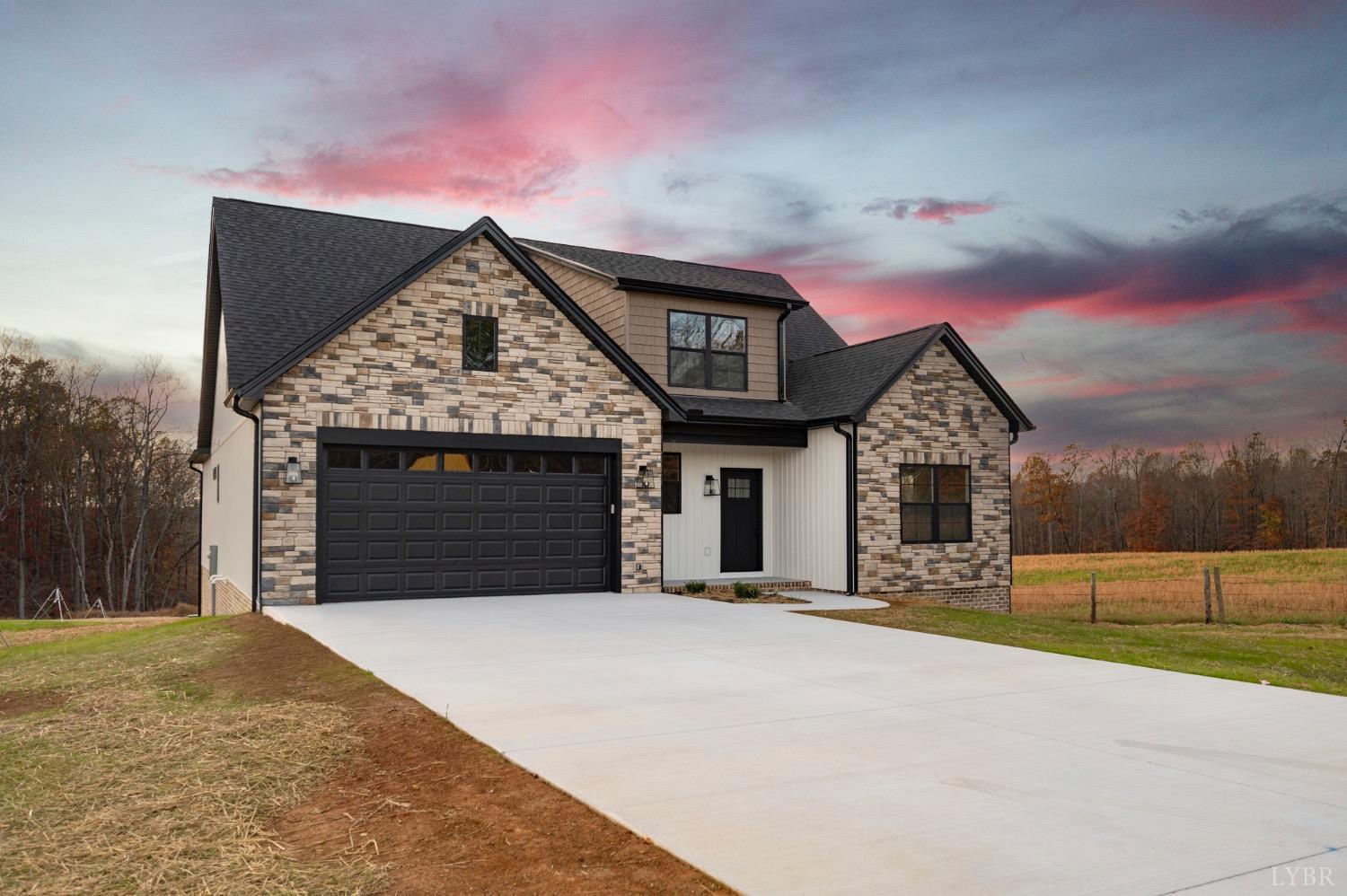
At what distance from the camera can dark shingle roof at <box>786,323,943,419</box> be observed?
19.1 meters

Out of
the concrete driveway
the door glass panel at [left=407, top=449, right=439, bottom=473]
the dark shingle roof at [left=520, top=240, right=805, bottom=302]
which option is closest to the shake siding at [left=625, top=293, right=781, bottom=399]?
the dark shingle roof at [left=520, top=240, right=805, bottom=302]

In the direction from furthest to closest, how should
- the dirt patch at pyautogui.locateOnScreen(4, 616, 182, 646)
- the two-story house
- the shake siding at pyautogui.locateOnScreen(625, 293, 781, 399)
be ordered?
the shake siding at pyautogui.locateOnScreen(625, 293, 781, 399)
the dirt patch at pyautogui.locateOnScreen(4, 616, 182, 646)
the two-story house

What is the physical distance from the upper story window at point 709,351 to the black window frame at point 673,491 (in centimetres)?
155

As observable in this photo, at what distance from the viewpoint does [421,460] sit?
15492mm

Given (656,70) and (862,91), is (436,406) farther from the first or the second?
(862,91)

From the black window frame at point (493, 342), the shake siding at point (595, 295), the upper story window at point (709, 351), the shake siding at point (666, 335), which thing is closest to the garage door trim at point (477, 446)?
the black window frame at point (493, 342)

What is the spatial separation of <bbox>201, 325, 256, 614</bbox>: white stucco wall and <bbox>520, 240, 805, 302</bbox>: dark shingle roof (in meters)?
7.48

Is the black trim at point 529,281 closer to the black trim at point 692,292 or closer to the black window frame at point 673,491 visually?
the black window frame at point 673,491

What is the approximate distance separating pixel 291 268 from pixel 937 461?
13.5 meters

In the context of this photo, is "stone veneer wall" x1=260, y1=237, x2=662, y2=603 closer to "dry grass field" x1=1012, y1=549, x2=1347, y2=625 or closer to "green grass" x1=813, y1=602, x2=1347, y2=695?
"green grass" x1=813, y1=602, x2=1347, y2=695

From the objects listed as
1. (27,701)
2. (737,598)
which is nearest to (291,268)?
(737,598)

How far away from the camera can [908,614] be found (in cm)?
1526

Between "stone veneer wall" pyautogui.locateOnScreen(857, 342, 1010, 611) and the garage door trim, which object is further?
"stone veneer wall" pyautogui.locateOnScreen(857, 342, 1010, 611)

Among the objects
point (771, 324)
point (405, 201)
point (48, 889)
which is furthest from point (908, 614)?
point (405, 201)
